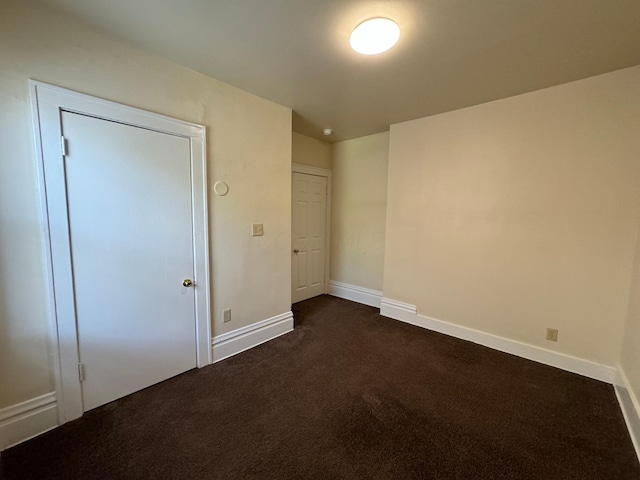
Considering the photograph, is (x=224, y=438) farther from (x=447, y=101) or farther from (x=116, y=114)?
(x=447, y=101)

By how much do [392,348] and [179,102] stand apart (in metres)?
2.99

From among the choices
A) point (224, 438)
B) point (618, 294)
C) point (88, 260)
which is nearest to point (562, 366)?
point (618, 294)

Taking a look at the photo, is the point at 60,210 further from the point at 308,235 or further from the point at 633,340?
the point at 633,340

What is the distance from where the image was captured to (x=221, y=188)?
2410 mm

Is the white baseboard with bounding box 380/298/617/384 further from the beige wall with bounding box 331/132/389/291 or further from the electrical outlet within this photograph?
the electrical outlet

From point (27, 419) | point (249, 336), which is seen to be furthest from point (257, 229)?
point (27, 419)

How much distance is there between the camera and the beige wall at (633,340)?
5.96ft

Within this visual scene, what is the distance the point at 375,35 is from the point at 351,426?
2474 millimetres

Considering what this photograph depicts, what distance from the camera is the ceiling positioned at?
4.87 feet

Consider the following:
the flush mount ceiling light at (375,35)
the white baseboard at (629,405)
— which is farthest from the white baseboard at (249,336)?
the white baseboard at (629,405)

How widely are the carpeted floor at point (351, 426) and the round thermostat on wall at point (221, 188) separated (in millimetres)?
1579

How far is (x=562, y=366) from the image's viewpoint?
241 centimetres

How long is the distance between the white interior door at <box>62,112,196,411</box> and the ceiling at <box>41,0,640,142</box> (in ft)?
2.18

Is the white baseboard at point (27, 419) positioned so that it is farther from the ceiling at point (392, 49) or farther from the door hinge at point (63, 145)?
the ceiling at point (392, 49)
